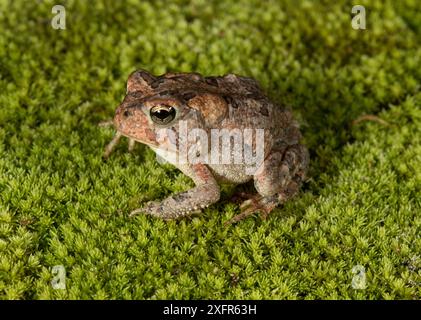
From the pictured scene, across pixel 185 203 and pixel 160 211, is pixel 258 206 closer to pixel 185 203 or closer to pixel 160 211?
pixel 185 203

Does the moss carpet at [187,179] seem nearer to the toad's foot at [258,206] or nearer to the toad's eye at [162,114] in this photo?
the toad's foot at [258,206]

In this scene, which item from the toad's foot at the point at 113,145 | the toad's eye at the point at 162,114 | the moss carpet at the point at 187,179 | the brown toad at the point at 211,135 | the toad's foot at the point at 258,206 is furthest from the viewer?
the toad's foot at the point at 113,145

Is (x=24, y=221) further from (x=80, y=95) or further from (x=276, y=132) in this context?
(x=276, y=132)

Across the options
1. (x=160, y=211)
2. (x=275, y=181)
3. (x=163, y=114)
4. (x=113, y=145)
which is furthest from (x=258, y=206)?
(x=113, y=145)

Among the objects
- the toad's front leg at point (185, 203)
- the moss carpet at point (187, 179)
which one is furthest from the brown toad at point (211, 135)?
the moss carpet at point (187, 179)

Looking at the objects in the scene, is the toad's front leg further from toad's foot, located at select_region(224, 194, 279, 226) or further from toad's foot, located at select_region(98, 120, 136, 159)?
toad's foot, located at select_region(98, 120, 136, 159)
